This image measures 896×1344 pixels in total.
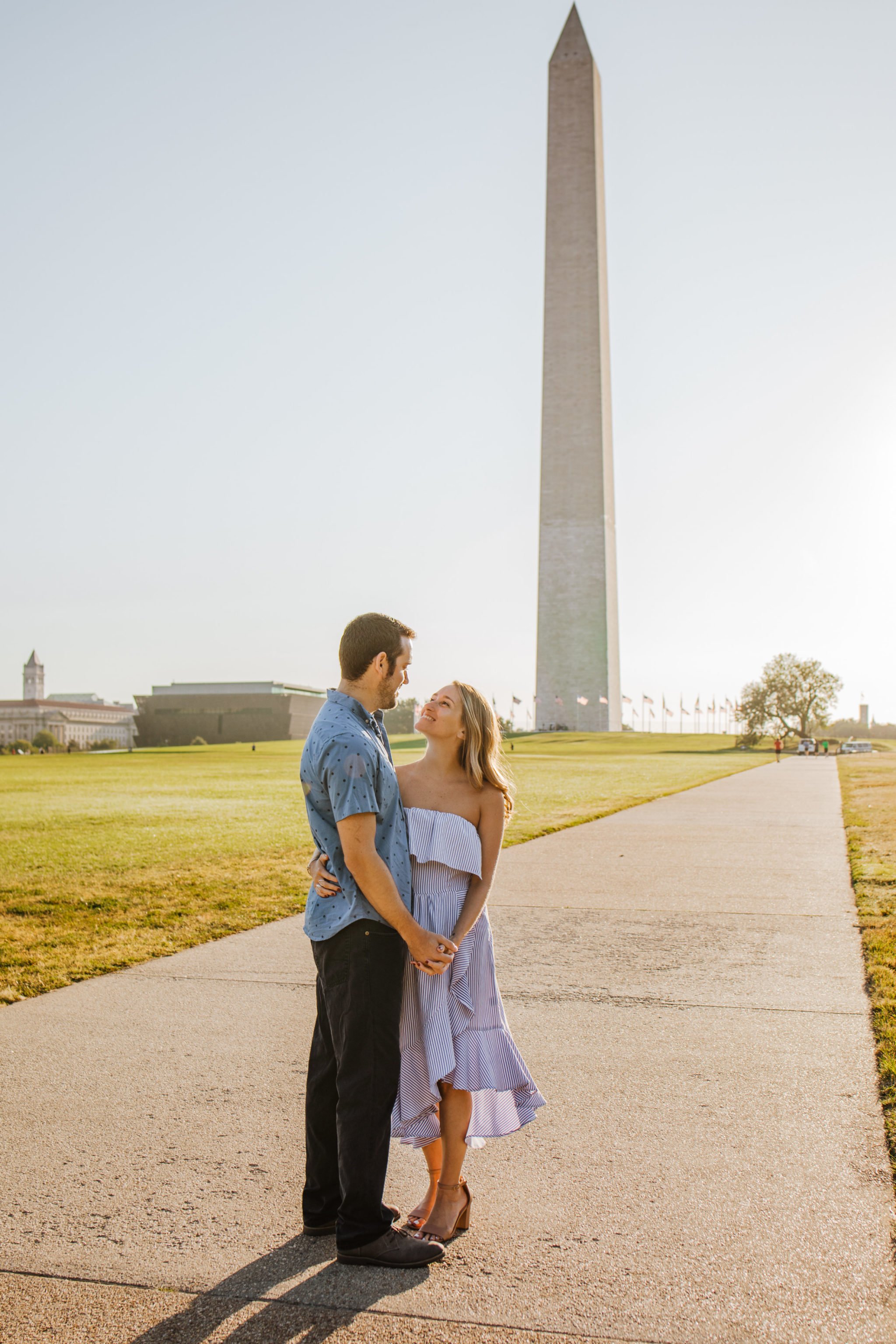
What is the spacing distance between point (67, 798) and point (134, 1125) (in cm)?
1777

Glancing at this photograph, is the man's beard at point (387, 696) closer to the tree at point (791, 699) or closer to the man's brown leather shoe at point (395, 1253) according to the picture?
the man's brown leather shoe at point (395, 1253)

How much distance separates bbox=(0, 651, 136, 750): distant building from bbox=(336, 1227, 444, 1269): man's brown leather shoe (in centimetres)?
10493

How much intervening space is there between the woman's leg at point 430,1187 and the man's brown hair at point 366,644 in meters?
1.37

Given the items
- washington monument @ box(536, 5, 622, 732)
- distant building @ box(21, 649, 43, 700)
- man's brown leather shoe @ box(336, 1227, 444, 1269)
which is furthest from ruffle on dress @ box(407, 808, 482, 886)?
distant building @ box(21, 649, 43, 700)

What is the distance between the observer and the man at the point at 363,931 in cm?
282

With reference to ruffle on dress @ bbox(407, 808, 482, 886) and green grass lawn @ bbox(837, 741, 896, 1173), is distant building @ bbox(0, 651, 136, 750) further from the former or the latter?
ruffle on dress @ bbox(407, 808, 482, 886)

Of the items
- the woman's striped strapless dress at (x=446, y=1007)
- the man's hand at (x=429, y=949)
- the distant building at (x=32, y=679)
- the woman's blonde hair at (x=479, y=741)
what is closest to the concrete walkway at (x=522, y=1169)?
the woman's striped strapless dress at (x=446, y=1007)

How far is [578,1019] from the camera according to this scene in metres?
5.12

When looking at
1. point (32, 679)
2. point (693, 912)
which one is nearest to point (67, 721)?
point (32, 679)

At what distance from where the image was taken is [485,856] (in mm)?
3188

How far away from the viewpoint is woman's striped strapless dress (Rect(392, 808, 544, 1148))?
3.11 m

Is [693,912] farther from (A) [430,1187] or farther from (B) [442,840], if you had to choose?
(B) [442,840]

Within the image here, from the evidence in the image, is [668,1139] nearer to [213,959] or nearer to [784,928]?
[213,959]

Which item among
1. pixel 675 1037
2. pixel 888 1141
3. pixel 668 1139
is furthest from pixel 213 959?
pixel 888 1141
